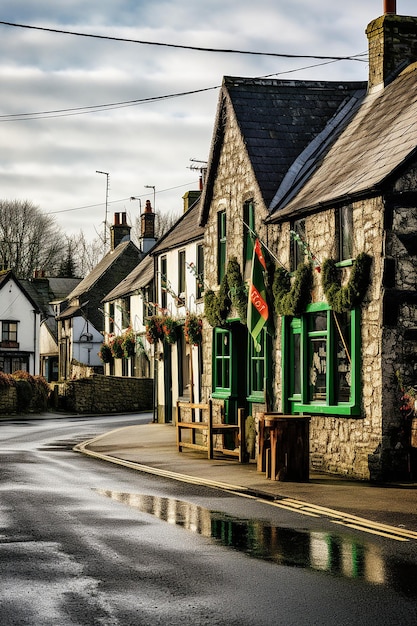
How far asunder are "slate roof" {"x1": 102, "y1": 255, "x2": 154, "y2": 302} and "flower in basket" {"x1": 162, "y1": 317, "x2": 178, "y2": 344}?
10.5 m

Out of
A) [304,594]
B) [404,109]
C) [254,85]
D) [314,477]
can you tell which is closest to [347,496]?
[314,477]

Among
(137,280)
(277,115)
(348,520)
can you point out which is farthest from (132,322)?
(348,520)

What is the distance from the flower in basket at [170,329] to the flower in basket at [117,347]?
14.0 meters

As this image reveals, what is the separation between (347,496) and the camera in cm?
1533

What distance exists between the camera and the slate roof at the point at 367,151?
18.4 m

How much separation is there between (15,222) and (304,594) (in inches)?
3158

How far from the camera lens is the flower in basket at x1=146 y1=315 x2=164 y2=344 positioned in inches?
1412

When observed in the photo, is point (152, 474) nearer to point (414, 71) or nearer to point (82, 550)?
point (82, 550)

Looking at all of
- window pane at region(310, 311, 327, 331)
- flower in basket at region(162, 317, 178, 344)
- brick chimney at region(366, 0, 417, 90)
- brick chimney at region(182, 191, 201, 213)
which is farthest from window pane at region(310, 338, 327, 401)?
brick chimney at region(182, 191, 201, 213)

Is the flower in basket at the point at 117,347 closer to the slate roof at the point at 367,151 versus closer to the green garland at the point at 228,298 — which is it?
the green garland at the point at 228,298

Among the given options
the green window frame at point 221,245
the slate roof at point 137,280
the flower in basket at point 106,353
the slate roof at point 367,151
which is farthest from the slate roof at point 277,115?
the flower in basket at point 106,353

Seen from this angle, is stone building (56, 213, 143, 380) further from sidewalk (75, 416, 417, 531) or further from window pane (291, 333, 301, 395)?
window pane (291, 333, 301, 395)

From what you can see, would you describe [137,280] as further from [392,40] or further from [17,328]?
[392,40]

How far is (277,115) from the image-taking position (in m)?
24.6
